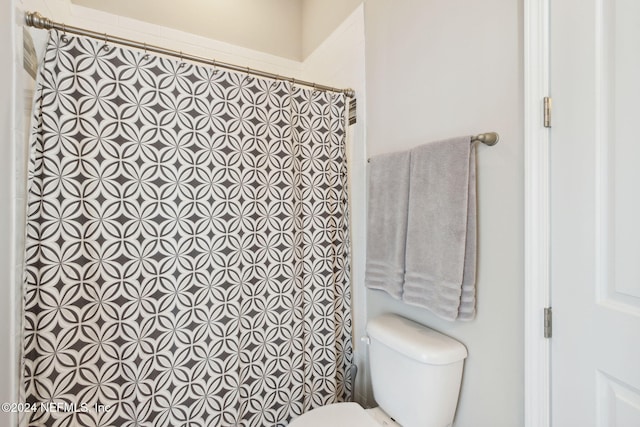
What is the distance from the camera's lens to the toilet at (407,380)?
98cm

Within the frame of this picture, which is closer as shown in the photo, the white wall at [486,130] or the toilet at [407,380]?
the white wall at [486,130]

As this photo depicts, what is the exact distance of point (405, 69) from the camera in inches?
50.0

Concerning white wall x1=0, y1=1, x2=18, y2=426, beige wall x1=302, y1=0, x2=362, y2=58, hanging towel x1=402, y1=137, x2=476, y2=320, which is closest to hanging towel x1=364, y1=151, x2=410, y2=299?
hanging towel x1=402, y1=137, x2=476, y2=320

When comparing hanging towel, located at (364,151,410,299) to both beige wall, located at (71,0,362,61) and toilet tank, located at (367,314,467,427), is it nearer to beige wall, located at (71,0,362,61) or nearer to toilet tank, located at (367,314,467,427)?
toilet tank, located at (367,314,467,427)

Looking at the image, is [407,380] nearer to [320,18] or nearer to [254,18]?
[320,18]

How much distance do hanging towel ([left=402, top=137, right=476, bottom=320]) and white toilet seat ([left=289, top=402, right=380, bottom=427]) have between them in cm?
49

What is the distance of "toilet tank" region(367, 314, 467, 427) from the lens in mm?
981
